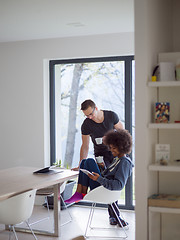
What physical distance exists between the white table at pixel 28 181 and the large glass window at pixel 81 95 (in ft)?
4.08

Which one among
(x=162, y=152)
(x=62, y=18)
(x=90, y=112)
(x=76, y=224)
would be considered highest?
(x=62, y=18)

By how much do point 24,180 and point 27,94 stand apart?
219cm

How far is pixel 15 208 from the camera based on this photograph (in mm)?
3594

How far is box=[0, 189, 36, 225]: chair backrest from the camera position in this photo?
3578mm

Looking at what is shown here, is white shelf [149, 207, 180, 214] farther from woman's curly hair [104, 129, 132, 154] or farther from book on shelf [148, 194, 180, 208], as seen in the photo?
woman's curly hair [104, 129, 132, 154]

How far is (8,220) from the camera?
3.64 metres

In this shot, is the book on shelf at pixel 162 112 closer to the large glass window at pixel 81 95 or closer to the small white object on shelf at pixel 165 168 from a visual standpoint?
the small white object on shelf at pixel 165 168

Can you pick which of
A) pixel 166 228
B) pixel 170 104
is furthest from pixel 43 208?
pixel 170 104

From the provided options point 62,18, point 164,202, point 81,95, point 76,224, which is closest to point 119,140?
point 164,202

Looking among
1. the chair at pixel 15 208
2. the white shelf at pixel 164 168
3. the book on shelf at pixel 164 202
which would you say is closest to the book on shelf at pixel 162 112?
the white shelf at pixel 164 168

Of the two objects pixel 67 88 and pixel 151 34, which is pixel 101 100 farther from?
pixel 151 34

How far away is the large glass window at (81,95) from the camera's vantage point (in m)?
5.66

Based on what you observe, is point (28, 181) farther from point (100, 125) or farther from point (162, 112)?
point (162, 112)

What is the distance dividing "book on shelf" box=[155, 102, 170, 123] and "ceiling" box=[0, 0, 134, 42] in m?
1.30
